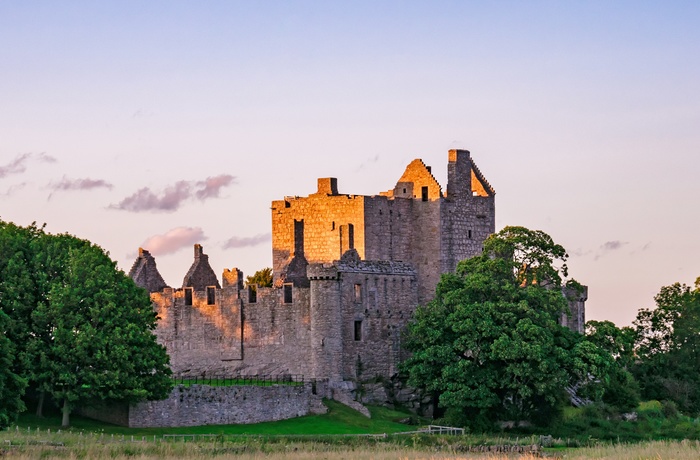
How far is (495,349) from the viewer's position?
8662cm

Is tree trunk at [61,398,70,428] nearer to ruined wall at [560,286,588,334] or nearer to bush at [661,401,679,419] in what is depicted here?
bush at [661,401,679,419]

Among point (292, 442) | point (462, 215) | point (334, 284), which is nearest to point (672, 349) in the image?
point (462, 215)

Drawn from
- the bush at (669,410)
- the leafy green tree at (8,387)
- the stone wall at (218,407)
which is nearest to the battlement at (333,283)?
the stone wall at (218,407)

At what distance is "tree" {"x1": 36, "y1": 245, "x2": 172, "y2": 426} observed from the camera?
78.3 m

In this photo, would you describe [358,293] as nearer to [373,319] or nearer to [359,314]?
[359,314]

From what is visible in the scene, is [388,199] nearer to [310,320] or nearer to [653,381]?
[310,320]

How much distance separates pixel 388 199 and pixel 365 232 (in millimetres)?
2624

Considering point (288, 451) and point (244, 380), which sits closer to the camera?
point (288, 451)

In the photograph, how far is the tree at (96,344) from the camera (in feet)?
257

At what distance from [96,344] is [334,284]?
15.4 meters

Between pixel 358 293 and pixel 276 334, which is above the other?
pixel 358 293

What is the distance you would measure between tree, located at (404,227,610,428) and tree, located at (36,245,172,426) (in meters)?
14.2

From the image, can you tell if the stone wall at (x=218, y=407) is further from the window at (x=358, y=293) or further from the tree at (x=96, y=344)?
the window at (x=358, y=293)

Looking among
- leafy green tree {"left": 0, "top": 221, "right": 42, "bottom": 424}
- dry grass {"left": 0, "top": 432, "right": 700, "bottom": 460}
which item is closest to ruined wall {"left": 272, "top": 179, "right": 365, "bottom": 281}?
leafy green tree {"left": 0, "top": 221, "right": 42, "bottom": 424}
